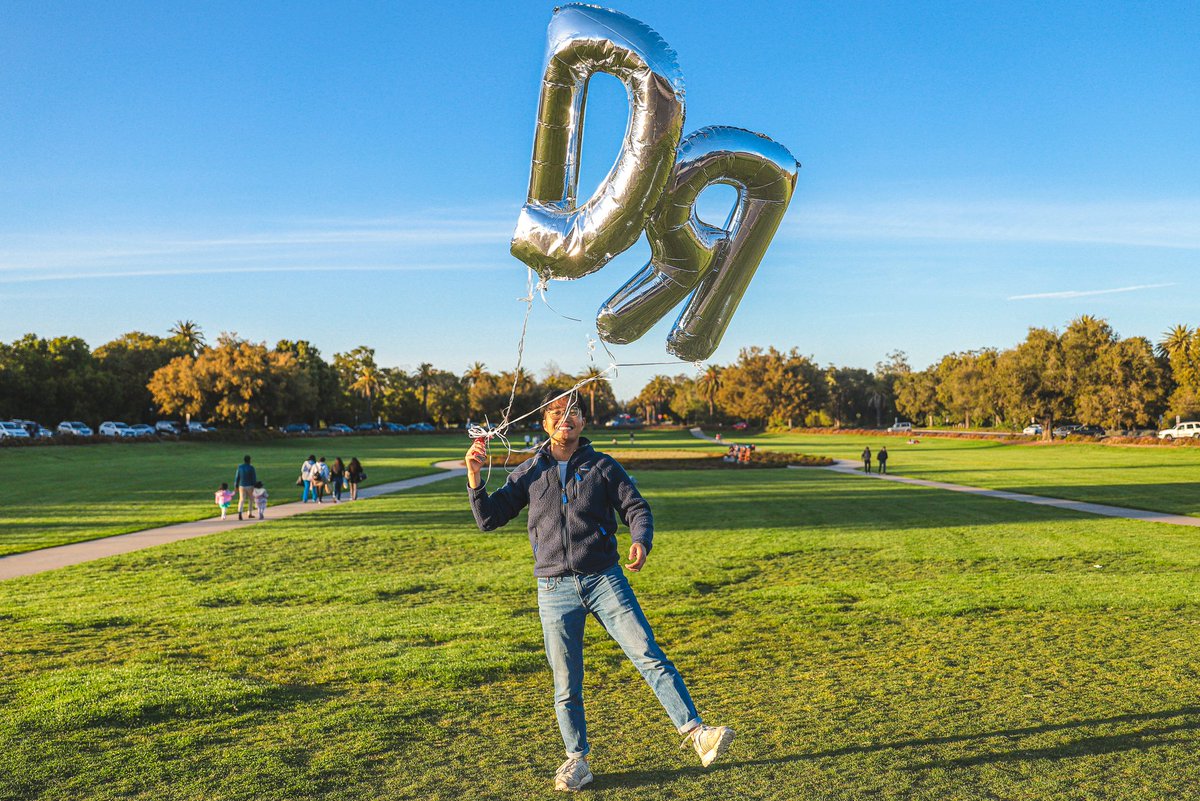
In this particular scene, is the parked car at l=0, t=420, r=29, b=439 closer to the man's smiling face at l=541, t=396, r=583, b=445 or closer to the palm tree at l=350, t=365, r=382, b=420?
the palm tree at l=350, t=365, r=382, b=420

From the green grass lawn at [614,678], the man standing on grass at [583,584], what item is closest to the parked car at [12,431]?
the green grass lawn at [614,678]

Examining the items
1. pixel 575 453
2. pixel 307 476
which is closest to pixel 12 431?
pixel 307 476

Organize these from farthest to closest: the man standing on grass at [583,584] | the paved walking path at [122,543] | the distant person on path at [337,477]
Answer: the distant person on path at [337,477]
the paved walking path at [122,543]
the man standing on grass at [583,584]

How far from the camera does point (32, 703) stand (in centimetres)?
554

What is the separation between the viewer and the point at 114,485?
89.1 feet

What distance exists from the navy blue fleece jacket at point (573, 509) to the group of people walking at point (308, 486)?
1488 centimetres

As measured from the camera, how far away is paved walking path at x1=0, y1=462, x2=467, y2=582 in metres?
11.9

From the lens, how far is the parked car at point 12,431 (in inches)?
1848

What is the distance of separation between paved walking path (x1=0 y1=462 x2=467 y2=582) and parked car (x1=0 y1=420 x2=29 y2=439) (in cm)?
3510

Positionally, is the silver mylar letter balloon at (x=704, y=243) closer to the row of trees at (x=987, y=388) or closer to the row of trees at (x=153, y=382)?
the row of trees at (x=987, y=388)

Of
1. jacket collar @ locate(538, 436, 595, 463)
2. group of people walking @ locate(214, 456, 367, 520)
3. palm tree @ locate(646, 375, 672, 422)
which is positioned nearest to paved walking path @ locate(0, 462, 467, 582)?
group of people walking @ locate(214, 456, 367, 520)

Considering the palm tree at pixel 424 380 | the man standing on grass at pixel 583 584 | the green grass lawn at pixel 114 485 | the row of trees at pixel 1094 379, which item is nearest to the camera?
the man standing on grass at pixel 583 584

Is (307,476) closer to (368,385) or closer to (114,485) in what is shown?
(114,485)

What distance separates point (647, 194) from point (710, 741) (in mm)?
2801
